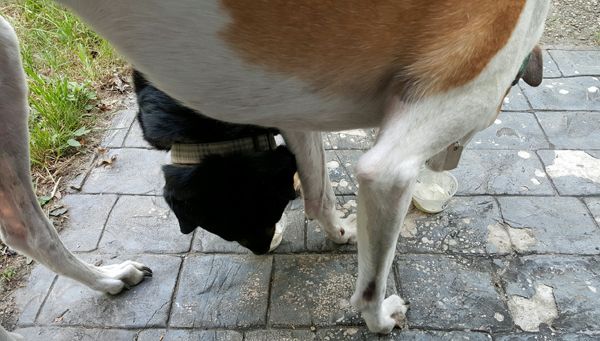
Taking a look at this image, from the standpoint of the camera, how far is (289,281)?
228cm

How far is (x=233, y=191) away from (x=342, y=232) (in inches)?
30.9

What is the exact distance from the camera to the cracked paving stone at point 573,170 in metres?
2.67

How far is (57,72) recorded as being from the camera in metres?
3.64

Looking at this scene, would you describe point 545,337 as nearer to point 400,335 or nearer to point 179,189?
point 400,335

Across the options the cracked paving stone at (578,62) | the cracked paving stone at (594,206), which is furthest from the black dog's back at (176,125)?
the cracked paving stone at (578,62)

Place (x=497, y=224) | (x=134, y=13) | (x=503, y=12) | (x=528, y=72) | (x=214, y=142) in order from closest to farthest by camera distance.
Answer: (x=134, y=13)
(x=503, y=12)
(x=214, y=142)
(x=528, y=72)
(x=497, y=224)

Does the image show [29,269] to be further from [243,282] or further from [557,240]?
[557,240]

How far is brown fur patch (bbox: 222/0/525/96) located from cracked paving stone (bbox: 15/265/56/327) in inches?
69.0

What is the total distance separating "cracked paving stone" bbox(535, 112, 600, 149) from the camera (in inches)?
115

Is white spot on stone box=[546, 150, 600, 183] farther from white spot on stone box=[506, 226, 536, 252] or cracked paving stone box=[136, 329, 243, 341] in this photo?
cracked paving stone box=[136, 329, 243, 341]

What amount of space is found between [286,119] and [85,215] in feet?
5.69

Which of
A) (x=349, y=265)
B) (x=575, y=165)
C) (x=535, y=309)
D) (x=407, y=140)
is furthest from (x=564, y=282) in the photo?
(x=407, y=140)

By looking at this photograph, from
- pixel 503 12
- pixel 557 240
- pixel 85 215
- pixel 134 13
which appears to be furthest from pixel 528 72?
pixel 85 215

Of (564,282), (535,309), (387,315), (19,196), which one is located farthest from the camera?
(564,282)
